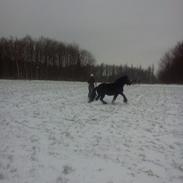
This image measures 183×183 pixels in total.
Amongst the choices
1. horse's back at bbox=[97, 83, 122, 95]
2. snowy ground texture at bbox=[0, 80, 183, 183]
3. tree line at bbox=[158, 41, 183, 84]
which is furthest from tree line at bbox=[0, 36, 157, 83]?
snowy ground texture at bbox=[0, 80, 183, 183]

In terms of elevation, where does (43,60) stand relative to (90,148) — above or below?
above

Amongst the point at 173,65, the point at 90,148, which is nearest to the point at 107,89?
the point at 90,148

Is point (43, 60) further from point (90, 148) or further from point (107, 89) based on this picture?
point (90, 148)

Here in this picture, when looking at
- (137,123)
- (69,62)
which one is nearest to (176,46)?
(69,62)

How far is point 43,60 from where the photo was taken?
3000 inches

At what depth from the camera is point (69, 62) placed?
277 ft

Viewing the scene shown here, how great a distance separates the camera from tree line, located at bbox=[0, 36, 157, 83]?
6556 cm

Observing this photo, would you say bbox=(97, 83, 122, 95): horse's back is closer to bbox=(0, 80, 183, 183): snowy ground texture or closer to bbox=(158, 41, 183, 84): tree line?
bbox=(0, 80, 183, 183): snowy ground texture

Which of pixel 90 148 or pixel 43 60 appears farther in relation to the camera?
pixel 43 60

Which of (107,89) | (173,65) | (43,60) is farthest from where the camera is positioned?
(43,60)

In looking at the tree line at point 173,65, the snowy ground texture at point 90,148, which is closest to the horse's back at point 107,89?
the snowy ground texture at point 90,148

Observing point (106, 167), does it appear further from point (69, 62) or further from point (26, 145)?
point (69, 62)

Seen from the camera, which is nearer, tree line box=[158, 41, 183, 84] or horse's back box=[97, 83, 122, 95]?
horse's back box=[97, 83, 122, 95]

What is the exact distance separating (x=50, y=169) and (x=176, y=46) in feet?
273
